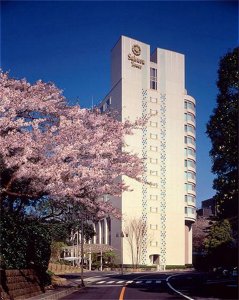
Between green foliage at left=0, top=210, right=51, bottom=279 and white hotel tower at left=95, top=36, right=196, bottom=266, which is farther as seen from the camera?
white hotel tower at left=95, top=36, right=196, bottom=266

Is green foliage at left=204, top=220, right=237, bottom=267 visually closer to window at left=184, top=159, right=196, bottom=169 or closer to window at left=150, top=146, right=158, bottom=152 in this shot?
window at left=150, top=146, right=158, bottom=152

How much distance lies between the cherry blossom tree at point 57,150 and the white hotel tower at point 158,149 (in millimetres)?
57472

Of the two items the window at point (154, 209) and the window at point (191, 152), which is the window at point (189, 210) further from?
the window at point (191, 152)

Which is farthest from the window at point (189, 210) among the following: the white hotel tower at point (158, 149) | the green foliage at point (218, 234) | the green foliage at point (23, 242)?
the green foliage at point (23, 242)

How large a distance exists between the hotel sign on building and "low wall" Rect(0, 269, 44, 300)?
6376 cm

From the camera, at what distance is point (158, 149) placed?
8138 cm

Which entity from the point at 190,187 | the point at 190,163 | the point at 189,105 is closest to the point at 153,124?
the point at 189,105

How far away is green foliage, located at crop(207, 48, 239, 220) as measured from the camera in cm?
1738

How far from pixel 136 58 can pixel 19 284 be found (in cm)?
6743

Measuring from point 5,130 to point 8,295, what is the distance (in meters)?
5.97

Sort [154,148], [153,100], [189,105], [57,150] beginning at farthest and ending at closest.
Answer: [189,105]
[153,100]
[154,148]
[57,150]

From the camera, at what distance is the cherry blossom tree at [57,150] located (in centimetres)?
1553

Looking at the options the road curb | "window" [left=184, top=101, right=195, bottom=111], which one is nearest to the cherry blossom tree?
the road curb

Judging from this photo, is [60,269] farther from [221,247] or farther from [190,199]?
[190,199]
